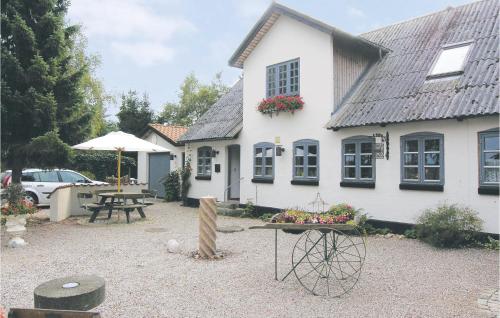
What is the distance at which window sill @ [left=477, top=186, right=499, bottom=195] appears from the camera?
27.6 feet

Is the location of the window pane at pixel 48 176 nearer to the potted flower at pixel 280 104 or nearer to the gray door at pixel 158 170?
the gray door at pixel 158 170

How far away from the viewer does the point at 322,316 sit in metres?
4.66

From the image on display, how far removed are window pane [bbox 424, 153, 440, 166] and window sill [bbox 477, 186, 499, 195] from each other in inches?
45.4

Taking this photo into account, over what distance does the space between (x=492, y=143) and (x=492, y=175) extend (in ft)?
2.37

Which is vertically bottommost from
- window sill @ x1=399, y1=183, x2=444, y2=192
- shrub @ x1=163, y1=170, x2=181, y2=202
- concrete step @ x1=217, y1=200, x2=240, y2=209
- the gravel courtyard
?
the gravel courtyard

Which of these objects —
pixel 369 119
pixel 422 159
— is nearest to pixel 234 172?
pixel 369 119

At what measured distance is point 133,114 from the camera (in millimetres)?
31141

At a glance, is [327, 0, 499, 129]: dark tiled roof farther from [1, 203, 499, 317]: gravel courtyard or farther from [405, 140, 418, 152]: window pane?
[1, 203, 499, 317]: gravel courtyard

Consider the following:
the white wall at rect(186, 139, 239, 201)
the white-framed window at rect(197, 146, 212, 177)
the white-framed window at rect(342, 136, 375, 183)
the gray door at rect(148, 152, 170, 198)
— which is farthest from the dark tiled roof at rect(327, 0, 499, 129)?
the gray door at rect(148, 152, 170, 198)

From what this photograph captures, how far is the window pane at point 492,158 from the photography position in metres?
8.52

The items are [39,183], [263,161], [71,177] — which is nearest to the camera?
[263,161]

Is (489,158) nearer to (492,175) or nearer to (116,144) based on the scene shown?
(492,175)

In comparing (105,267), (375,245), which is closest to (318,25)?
(375,245)

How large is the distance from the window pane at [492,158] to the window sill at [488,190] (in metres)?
0.54
